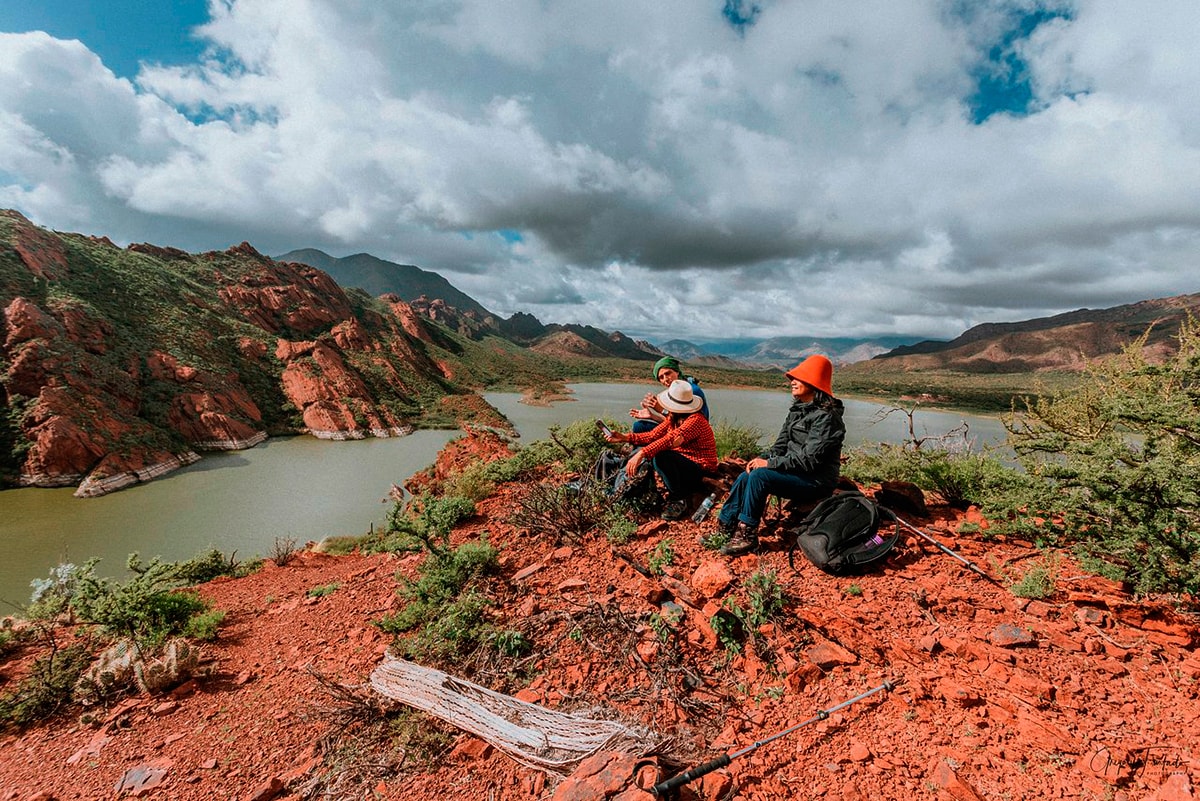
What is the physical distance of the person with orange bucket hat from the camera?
3.35 m

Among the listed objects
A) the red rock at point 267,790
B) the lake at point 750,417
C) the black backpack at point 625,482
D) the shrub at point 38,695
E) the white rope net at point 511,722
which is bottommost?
the lake at point 750,417

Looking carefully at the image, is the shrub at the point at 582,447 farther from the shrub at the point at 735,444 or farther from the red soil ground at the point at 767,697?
the red soil ground at the point at 767,697

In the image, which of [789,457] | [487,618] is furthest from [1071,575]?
[487,618]

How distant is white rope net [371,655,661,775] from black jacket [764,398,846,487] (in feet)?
7.37

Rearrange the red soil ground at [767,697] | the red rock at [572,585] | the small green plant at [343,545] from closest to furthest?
the red soil ground at [767,697]
the red rock at [572,585]
the small green plant at [343,545]

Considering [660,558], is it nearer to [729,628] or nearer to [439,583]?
[729,628]

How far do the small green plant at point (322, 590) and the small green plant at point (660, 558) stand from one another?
3294 mm

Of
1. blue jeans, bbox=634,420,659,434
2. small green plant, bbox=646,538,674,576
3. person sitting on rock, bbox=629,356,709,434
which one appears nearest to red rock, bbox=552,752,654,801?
small green plant, bbox=646,538,674,576

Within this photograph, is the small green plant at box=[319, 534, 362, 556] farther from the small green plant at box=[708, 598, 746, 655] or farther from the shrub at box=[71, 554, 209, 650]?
the small green plant at box=[708, 598, 746, 655]

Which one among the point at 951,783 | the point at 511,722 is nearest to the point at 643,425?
the point at 511,722

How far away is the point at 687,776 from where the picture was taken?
1.72 m

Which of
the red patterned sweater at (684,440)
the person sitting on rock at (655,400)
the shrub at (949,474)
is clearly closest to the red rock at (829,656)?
the red patterned sweater at (684,440)

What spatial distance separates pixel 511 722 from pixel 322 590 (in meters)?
3.20

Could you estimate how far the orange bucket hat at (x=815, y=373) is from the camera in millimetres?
3445
